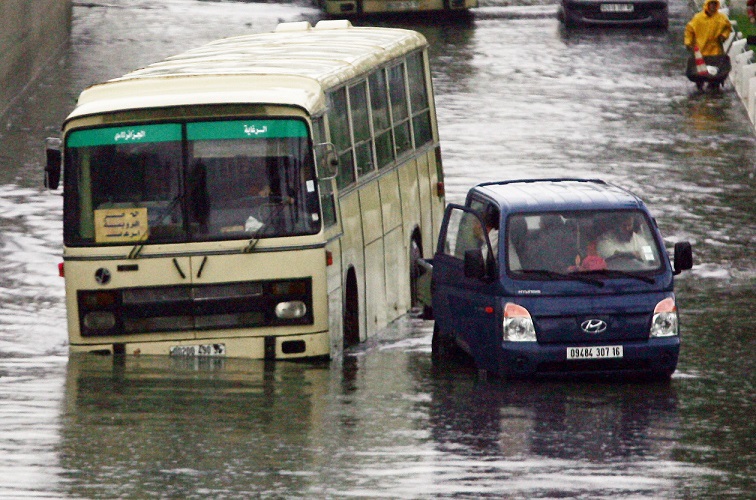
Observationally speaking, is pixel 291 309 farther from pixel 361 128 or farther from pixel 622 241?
pixel 361 128

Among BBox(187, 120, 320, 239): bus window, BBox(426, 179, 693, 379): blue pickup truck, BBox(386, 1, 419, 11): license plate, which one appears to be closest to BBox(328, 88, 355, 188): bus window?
BBox(187, 120, 320, 239): bus window

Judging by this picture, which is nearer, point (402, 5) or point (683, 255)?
point (683, 255)

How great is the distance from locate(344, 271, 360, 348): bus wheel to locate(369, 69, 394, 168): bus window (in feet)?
6.72

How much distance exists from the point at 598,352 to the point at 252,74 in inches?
171

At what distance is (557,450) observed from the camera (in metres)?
12.2

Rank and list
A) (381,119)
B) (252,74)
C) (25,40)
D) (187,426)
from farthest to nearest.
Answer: (25,40) → (381,119) → (252,74) → (187,426)

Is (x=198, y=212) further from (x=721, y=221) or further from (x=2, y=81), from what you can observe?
(x=2, y=81)

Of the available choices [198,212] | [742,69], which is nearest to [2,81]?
[742,69]

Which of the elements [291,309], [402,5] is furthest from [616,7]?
[291,309]

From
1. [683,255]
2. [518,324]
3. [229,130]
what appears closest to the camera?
[518,324]

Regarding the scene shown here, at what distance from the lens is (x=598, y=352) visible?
15.2 m

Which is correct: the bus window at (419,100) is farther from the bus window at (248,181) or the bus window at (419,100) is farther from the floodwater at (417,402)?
the bus window at (248,181)

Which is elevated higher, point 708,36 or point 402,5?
point 708,36

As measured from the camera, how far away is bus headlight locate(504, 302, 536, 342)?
15109 millimetres
